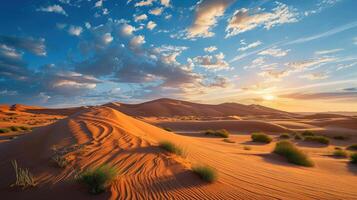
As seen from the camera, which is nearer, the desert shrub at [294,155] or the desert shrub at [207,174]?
the desert shrub at [207,174]

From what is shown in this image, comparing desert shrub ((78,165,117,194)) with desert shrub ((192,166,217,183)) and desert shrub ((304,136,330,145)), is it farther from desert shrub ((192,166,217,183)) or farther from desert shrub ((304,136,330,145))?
desert shrub ((304,136,330,145))

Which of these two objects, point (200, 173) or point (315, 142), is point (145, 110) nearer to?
point (315, 142)

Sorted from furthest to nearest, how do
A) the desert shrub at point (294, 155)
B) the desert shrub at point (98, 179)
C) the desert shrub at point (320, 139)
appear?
the desert shrub at point (320, 139)
the desert shrub at point (294, 155)
the desert shrub at point (98, 179)

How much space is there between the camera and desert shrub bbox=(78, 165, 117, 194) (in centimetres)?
466

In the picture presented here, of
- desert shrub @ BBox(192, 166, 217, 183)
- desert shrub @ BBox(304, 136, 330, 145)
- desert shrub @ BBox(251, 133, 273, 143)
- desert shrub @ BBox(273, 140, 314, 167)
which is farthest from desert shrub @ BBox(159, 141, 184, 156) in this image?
desert shrub @ BBox(304, 136, 330, 145)

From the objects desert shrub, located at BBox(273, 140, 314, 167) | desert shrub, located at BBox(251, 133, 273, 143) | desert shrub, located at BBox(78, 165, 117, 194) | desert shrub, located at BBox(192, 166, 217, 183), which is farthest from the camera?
desert shrub, located at BBox(251, 133, 273, 143)

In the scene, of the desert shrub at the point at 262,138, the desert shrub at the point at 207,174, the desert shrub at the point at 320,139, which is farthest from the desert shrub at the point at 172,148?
the desert shrub at the point at 320,139

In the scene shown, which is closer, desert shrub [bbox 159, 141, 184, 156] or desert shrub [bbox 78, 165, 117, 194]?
desert shrub [bbox 78, 165, 117, 194]

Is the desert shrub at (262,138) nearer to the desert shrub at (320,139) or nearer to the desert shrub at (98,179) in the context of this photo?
the desert shrub at (320,139)

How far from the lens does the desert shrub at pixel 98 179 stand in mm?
4664

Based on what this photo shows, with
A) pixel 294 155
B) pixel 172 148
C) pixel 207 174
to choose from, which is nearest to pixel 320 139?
pixel 294 155

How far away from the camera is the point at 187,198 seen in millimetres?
4582

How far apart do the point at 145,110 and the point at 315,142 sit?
62336 millimetres

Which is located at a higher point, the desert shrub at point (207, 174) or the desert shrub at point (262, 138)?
the desert shrub at point (207, 174)
